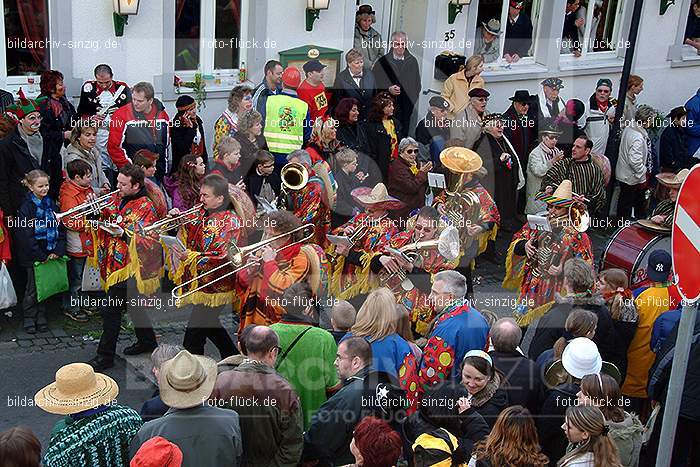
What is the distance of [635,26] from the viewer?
11.4m

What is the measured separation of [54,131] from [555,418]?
6.04 metres

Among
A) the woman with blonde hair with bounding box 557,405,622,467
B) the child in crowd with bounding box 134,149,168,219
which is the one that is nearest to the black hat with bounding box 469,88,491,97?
the child in crowd with bounding box 134,149,168,219

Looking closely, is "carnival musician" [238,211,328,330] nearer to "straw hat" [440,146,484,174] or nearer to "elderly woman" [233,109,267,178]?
"straw hat" [440,146,484,174]

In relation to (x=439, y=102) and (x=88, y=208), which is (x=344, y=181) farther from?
(x=88, y=208)

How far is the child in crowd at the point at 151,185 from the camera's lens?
27.3 ft

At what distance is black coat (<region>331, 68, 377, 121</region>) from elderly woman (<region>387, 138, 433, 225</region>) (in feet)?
5.55

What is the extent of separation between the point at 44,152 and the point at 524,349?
499 centimetres

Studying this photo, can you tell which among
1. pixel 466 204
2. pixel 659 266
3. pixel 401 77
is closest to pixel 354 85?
pixel 401 77

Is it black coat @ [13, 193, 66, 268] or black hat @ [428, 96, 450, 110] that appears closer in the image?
black coat @ [13, 193, 66, 268]

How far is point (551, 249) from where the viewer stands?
8.66m

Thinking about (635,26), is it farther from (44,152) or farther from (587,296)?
(44,152)

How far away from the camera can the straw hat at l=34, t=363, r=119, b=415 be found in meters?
5.43

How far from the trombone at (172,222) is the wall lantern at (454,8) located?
6482 millimetres

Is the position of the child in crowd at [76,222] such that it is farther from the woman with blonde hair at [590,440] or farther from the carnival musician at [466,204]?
the woman with blonde hair at [590,440]
